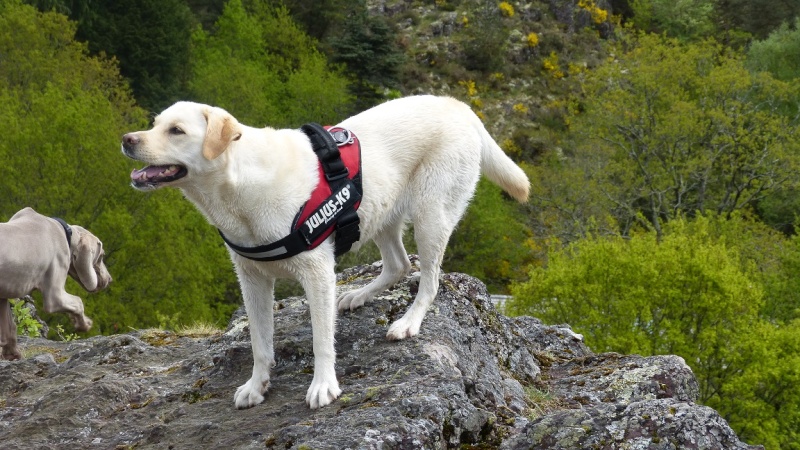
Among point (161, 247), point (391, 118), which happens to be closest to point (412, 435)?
point (391, 118)

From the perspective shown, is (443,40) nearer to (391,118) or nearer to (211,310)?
(211,310)

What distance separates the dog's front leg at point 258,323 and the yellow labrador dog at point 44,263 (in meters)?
2.82

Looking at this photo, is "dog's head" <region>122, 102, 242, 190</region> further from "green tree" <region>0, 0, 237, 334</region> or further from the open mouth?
"green tree" <region>0, 0, 237, 334</region>

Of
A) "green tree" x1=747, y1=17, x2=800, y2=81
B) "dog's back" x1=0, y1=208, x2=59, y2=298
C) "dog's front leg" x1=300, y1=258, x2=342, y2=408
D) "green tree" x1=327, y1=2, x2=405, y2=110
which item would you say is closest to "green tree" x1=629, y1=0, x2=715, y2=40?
"green tree" x1=747, y1=17, x2=800, y2=81

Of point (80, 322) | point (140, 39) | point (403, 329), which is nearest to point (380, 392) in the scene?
point (403, 329)

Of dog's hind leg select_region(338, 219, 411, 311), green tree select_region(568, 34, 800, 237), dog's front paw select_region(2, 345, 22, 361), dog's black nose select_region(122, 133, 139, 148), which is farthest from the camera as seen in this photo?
green tree select_region(568, 34, 800, 237)

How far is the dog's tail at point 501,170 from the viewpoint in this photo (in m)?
7.75

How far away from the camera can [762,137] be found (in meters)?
43.4

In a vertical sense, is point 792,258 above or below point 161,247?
below

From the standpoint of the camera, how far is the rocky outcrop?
5637 millimetres

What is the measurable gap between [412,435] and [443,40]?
68.8 m

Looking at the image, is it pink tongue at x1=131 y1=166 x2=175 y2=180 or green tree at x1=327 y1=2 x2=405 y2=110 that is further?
green tree at x1=327 y1=2 x2=405 y2=110

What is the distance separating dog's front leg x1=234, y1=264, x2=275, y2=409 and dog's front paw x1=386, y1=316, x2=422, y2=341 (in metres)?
0.89

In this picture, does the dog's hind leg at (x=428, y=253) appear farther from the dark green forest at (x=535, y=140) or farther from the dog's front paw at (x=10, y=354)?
the dark green forest at (x=535, y=140)
